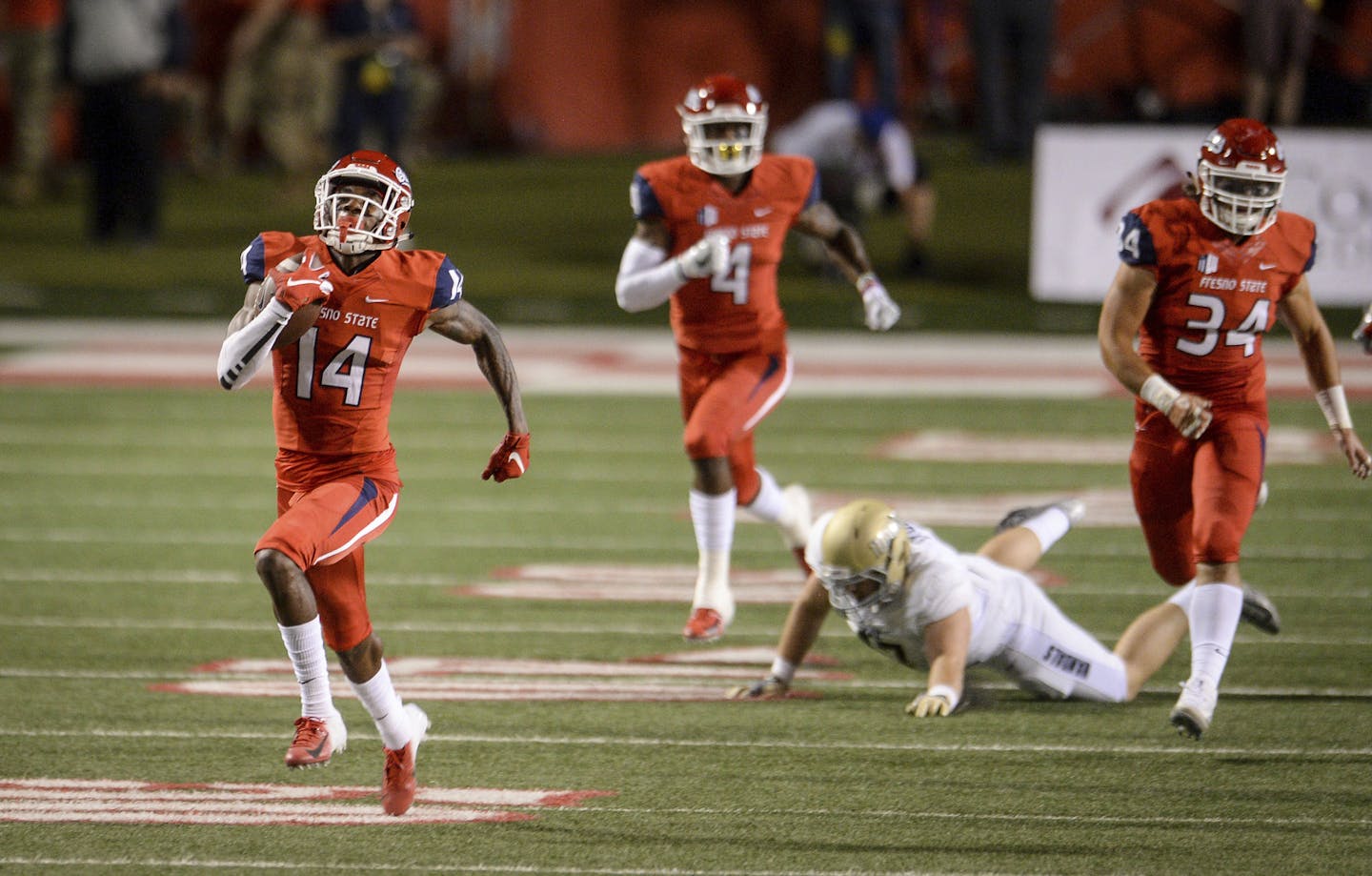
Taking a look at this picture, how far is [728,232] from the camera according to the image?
651cm

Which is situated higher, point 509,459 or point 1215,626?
point 509,459

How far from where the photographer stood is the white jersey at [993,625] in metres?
5.28

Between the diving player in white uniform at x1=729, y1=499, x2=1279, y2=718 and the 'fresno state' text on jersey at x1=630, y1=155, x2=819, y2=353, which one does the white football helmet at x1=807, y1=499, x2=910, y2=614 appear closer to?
the diving player in white uniform at x1=729, y1=499, x2=1279, y2=718

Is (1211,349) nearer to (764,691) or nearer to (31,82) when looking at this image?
(764,691)

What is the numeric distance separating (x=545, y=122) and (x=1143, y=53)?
610cm

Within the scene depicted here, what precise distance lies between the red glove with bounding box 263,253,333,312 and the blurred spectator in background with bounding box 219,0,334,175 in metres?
12.6

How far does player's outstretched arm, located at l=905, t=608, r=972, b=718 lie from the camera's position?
17.3 ft

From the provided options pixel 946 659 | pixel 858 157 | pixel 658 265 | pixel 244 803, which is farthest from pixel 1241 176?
pixel 858 157

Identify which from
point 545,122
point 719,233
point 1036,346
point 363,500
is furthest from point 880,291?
point 545,122

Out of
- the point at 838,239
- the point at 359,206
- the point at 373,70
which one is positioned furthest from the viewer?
the point at 373,70

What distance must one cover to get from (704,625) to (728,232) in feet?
4.23

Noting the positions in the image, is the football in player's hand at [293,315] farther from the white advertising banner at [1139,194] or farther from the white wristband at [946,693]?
the white advertising banner at [1139,194]

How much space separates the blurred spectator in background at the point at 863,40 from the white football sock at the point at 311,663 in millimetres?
11859

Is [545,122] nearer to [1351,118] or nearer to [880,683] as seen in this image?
[1351,118]
